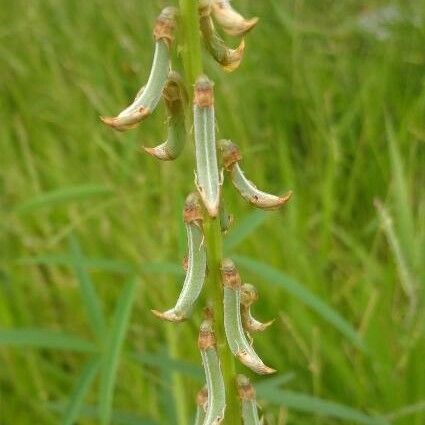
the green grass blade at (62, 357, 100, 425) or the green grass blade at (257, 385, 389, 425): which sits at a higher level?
the green grass blade at (257, 385, 389, 425)

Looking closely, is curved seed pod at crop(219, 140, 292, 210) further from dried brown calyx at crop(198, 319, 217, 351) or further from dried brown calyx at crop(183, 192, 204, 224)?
dried brown calyx at crop(198, 319, 217, 351)

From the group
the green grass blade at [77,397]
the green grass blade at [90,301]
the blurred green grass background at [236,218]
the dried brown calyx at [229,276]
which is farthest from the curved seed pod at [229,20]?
the green grass blade at [90,301]

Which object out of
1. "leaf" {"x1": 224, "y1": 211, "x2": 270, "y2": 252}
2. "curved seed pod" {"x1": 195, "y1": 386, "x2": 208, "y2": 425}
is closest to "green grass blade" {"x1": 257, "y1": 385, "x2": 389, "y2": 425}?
"leaf" {"x1": 224, "y1": 211, "x2": 270, "y2": 252}

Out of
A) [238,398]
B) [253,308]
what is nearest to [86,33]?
[253,308]

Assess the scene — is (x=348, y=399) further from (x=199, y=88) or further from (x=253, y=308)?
(x=199, y=88)

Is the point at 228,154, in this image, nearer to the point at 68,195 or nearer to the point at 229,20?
the point at 229,20

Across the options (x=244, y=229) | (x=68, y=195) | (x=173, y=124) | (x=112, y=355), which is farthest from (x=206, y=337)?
(x=68, y=195)
